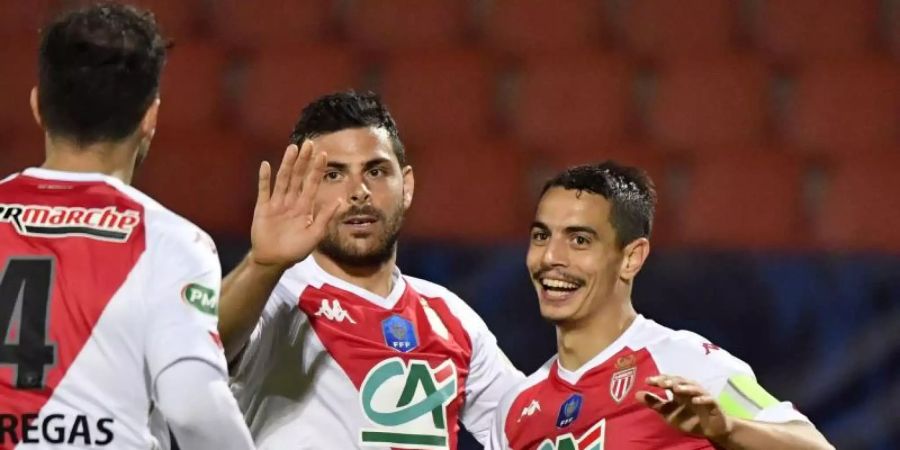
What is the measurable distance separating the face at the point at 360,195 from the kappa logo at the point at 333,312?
13 centimetres

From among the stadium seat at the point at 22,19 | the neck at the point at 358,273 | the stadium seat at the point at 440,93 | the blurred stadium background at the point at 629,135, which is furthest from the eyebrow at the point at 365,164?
the stadium seat at the point at 22,19

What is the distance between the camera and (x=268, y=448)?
2.97 meters

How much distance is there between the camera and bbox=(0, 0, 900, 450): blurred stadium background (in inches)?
179

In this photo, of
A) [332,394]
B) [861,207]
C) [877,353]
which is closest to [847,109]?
[861,207]

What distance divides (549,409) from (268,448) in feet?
2.10

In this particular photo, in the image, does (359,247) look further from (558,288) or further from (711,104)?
(711,104)

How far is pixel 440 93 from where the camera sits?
18.6ft

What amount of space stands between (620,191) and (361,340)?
715 millimetres

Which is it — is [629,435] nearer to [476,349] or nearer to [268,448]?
[476,349]

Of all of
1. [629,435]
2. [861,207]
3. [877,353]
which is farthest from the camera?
[861,207]

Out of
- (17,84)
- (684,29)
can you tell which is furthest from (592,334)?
(17,84)

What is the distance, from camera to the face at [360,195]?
3.14m

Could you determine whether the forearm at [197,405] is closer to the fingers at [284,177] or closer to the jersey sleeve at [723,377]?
the fingers at [284,177]

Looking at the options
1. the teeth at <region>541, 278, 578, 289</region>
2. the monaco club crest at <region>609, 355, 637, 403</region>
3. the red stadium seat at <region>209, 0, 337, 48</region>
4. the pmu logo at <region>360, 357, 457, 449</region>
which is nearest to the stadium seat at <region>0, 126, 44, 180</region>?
the red stadium seat at <region>209, 0, 337, 48</region>
